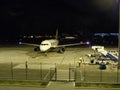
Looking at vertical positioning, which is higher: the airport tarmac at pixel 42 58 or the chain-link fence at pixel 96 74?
the airport tarmac at pixel 42 58

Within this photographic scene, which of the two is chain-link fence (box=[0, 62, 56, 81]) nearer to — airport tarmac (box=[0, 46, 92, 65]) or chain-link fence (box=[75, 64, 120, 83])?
A: airport tarmac (box=[0, 46, 92, 65])

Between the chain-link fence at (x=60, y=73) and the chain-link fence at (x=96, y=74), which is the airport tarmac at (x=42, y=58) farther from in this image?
the chain-link fence at (x=96, y=74)

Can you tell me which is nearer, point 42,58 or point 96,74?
point 96,74

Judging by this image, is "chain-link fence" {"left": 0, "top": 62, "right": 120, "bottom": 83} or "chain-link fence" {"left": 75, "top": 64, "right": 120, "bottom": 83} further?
"chain-link fence" {"left": 0, "top": 62, "right": 120, "bottom": 83}

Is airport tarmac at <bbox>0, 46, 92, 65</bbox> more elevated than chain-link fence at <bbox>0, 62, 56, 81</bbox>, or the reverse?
airport tarmac at <bbox>0, 46, 92, 65</bbox>

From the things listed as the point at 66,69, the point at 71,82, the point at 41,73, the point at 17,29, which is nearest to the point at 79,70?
the point at 66,69

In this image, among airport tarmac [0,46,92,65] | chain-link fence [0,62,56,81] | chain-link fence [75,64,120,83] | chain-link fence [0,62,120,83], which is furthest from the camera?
airport tarmac [0,46,92,65]

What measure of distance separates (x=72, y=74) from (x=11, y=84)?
11.1m

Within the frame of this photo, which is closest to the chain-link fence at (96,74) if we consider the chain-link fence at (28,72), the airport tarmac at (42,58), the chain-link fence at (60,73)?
the chain-link fence at (60,73)

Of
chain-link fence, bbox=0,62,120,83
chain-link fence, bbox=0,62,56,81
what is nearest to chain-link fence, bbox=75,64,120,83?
chain-link fence, bbox=0,62,120,83

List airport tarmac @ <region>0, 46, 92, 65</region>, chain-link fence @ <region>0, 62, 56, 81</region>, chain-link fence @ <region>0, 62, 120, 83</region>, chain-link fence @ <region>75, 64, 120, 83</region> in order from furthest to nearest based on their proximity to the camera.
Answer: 1. airport tarmac @ <region>0, 46, 92, 65</region>
2. chain-link fence @ <region>0, 62, 56, 81</region>
3. chain-link fence @ <region>0, 62, 120, 83</region>
4. chain-link fence @ <region>75, 64, 120, 83</region>

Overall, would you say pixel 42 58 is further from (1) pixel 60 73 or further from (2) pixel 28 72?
(1) pixel 60 73

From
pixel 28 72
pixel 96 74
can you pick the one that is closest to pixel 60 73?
pixel 28 72

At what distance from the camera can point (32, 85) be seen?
36688 millimetres
